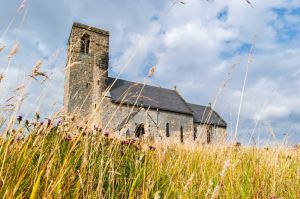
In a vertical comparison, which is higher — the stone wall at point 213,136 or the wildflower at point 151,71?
the wildflower at point 151,71

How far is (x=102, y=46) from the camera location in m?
30.0

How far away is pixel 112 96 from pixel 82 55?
5.03m

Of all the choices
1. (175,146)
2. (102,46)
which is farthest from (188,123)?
(175,146)

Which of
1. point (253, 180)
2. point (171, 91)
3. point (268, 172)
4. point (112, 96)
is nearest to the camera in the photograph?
point (253, 180)

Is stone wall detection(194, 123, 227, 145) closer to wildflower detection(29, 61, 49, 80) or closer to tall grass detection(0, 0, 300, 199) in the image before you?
tall grass detection(0, 0, 300, 199)

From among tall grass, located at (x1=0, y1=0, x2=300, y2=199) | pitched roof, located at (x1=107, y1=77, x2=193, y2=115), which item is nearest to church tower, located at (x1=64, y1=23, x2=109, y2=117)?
pitched roof, located at (x1=107, y1=77, x2=193, y2=115)

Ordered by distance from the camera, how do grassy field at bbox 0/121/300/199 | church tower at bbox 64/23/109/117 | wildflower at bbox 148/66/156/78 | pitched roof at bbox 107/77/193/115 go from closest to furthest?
grassy field at bbox 0/121/300/199, wildflower at bbox 148/66/156/78, church tower at bbox 64/23/109/117, pitched roof at bbox 107/77/193/115

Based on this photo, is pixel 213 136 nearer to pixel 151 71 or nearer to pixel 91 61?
pixel 151 71

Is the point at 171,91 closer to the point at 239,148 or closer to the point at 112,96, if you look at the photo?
the point at 112,96

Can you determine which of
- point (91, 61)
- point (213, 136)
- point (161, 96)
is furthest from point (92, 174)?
point (161, 96)

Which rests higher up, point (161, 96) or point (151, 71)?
point (161, 96)

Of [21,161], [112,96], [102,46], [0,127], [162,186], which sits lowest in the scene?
[162,186]

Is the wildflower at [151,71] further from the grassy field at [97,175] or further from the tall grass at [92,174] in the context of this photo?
the grassy field at [97,175]

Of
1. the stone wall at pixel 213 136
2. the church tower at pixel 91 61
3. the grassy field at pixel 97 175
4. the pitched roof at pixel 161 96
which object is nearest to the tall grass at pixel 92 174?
the grassy field at pixel 97 175
